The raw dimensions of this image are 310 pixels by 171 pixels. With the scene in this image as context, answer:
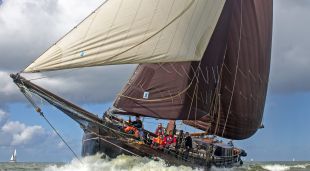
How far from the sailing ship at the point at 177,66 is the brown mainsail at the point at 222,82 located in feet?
0.19

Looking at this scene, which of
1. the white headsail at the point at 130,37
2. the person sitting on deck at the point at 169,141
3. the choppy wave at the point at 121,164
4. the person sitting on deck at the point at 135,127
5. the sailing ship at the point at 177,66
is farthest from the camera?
the person sitting on deck at the point at 169,141

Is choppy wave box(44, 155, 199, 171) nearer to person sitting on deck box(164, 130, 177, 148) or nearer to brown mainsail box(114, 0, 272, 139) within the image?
person sitting on deck box(164, 130, 177, 148)

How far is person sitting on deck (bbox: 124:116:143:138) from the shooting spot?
1078 inches

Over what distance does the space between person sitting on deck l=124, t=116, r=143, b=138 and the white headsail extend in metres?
4.51

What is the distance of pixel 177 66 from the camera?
32.6 m

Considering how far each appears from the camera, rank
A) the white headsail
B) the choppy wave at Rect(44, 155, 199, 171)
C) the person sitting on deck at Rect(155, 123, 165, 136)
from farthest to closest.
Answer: the person sitting on deck at Rect(155, 123, 165, 136) → the choppy wave at Rect(44, 155, 199, 171) → the white headsail

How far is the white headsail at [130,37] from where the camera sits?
22453 millimetres

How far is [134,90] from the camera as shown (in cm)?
3192

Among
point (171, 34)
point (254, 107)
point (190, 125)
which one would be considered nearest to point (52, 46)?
point (171, 34)

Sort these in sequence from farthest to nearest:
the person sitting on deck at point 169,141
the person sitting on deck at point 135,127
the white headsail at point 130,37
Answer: the person sitting on deck at point 169,141, the person sitting on deck at point 135,127, the white headsail at point 130,37

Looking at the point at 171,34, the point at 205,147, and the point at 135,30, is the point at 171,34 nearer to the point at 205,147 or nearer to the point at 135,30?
the point at 135,30

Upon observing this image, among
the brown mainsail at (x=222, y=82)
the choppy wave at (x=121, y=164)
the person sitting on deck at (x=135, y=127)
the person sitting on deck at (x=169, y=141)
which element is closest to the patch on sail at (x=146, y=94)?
the brown mainsail at (x=222, y=82)

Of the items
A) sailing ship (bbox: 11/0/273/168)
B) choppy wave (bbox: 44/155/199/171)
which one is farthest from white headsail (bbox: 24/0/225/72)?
choppy wave (bbox: 44/155/199/171)

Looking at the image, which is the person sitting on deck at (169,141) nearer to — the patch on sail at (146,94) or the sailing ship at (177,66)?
the sailing ship at (177,66)
